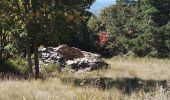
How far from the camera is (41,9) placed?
52.8ft

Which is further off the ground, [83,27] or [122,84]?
[83,27]

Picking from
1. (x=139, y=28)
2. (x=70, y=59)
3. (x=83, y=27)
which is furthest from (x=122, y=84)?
(x=139, y=28)

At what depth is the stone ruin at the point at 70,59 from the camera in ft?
72.1

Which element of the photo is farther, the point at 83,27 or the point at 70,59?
the point at 83,27

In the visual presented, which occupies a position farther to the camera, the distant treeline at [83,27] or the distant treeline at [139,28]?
the distant treeline at [139,28]

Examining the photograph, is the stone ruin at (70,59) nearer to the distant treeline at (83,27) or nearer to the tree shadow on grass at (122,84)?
the distant treeline at (83,27)

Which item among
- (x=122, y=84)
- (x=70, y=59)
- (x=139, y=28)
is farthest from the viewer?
(x=139, y=28)

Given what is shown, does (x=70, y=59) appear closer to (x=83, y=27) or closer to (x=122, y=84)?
(x=122, y=84)

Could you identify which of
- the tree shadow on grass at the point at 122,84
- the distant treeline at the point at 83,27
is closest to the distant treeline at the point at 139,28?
the distant treeline at the point at 83,27

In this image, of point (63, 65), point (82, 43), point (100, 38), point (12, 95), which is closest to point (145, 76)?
→ point (63, 65)

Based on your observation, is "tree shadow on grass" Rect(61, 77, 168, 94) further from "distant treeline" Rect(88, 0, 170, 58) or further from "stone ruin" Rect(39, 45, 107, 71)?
"distant treeline" Rect(88, 0, 170, 58)

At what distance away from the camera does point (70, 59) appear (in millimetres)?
23453

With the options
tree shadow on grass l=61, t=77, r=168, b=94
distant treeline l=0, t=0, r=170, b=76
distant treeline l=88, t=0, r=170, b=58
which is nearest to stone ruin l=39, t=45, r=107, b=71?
distant treeline l=0, t=0, r=170, b=76

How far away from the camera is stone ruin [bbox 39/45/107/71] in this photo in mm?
21969
